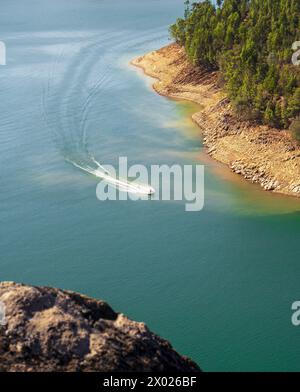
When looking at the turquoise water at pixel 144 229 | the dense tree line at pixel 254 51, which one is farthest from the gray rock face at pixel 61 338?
the dense tree line at pixel 254 51

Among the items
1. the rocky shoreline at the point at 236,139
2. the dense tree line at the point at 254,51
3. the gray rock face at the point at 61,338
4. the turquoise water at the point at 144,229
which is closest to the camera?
the gray rock face at the point at 61,338

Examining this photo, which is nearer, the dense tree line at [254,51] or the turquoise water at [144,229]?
the turquoise water at [144,229]

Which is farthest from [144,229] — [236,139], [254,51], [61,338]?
[61,338]

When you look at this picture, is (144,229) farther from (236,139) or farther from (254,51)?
(254,51)

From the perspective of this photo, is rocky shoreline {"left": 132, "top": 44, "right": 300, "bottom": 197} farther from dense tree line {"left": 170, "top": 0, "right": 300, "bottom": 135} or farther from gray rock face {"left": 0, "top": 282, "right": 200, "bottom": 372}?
gray rock face {"left": 0, "top": 282, "right": 200, "bottom": 372}

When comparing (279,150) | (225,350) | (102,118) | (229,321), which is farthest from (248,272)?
(102,118)

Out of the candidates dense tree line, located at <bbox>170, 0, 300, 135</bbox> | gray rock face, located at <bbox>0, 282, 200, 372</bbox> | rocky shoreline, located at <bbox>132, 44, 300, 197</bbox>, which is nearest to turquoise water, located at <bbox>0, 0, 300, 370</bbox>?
rocky shoreline, located at <bbox>132, 44, 300, 197</bbox>

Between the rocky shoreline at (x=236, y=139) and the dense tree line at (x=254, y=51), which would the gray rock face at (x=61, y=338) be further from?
the dense tree line at (x=254, y=51)
